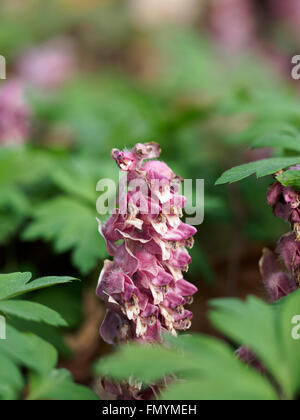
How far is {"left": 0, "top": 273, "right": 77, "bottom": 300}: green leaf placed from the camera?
5.56 feet

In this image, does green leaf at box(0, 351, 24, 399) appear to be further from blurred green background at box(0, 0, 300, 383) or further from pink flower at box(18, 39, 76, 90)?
pink flower at box(18, 39, 76, 90)

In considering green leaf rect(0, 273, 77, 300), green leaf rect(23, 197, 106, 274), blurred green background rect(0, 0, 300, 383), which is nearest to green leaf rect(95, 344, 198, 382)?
green leaf rect(0, 273, 77, 300)

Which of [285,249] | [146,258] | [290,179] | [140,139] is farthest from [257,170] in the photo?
[140,139]

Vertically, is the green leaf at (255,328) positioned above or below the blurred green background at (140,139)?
below

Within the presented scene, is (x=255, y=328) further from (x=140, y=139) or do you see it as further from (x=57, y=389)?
(x=140, y=139)

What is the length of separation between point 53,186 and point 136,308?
1.99 meters

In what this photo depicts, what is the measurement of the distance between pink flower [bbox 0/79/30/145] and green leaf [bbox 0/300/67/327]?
8.05 ft

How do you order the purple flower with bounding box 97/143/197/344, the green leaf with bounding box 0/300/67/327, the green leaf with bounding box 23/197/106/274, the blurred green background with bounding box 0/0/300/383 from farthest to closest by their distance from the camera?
the blurred green background with bounding box 0/0/300/383 < the green leaf with bounding box 23/197/106/274 < the purple flower with bounding box 97/143/197/344 < the green leaf with bounding box 0/300/67/327

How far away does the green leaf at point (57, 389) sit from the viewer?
67.6 inches

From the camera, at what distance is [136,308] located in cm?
182

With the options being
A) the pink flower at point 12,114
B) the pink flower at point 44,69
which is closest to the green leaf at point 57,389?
the pink flower at point 12,114

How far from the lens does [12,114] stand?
4.04 meters

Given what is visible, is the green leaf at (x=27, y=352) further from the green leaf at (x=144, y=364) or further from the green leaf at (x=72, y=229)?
the green leaf at (x=72, y=229)
